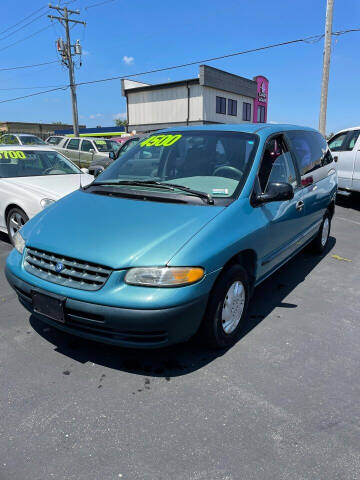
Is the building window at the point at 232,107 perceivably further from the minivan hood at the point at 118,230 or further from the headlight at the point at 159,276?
the headlight at the point at 159,276

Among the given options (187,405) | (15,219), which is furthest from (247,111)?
(187,405)

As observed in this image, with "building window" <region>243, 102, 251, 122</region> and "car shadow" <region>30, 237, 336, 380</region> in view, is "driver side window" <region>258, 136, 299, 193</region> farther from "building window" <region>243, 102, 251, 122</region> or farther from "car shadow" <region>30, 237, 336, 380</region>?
"building window" <region>243, 102, 251, 122</region>

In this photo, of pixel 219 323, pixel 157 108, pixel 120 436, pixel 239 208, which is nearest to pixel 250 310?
pixel 219 323

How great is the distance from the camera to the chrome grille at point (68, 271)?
2.49m

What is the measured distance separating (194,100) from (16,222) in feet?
98.3

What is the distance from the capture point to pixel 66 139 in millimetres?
16469

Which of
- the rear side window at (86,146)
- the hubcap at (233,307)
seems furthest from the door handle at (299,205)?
the rear side window at (86,146)

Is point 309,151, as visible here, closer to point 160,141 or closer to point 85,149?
point 160,141

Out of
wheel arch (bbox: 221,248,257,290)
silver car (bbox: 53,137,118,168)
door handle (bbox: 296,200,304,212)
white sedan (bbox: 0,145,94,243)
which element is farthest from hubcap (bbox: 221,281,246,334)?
silver car (bbox: 53,137,118,168)

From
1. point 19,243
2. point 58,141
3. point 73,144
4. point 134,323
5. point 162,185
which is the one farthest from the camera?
point 58,141

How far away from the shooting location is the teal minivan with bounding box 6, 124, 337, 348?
Answer: 2428 mm

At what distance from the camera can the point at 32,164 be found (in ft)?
20.5

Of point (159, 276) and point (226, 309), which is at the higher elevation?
point (159, 276)

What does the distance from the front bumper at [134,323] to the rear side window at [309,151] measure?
250 centimetres
